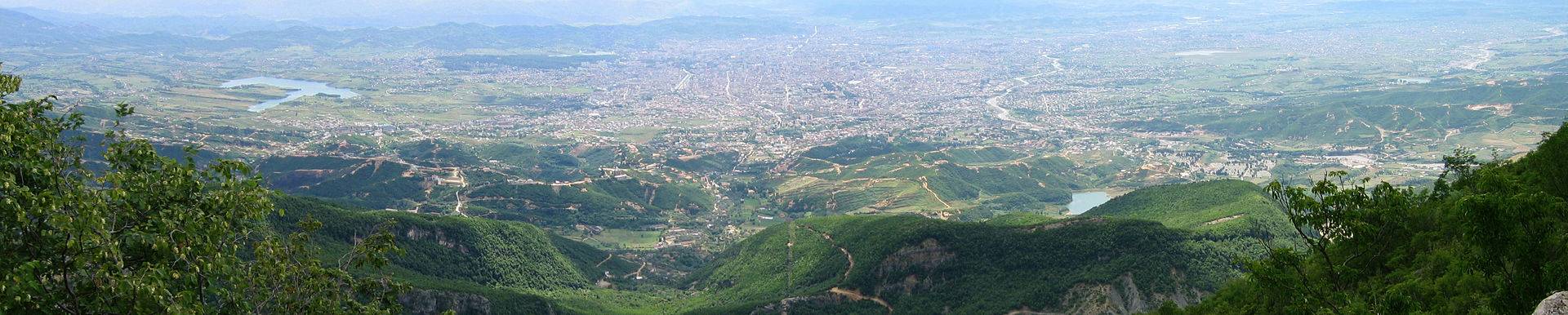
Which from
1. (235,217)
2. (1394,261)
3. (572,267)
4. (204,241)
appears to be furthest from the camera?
(572,267)

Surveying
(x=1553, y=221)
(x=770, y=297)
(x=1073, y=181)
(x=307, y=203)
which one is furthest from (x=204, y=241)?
(x=1073, y=181)

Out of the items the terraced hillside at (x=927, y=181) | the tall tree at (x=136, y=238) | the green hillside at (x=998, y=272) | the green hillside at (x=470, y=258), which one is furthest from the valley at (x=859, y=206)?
the tall tree at (x=136, y=238)

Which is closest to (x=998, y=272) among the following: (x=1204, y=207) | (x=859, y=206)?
(x=1204, y=207)

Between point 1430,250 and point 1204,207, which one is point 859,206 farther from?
point 1430,250

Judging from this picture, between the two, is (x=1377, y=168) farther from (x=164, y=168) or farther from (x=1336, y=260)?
(x=164, y=168)

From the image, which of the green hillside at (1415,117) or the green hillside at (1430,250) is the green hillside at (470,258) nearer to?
the green hillside at (1430,250)

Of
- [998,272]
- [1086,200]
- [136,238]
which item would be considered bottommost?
[1086,200]
